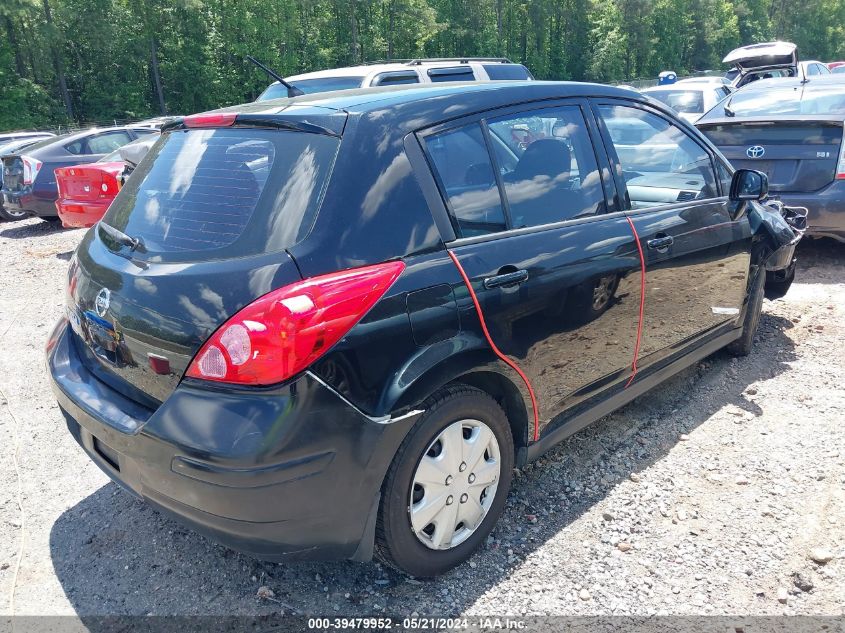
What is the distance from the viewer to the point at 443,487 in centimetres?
259

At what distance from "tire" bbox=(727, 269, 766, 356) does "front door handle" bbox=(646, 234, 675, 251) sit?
143cm

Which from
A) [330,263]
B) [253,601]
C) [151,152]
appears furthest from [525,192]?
[253,601]

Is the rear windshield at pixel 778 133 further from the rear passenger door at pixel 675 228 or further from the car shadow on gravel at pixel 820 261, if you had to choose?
the rear passenger door at pixel 675 228

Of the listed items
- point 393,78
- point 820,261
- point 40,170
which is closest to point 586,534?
point 820,261

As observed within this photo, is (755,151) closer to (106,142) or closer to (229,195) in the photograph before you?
(229,195)

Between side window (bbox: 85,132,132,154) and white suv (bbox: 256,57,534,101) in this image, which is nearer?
white suv (bbox: 256,57,534,101)

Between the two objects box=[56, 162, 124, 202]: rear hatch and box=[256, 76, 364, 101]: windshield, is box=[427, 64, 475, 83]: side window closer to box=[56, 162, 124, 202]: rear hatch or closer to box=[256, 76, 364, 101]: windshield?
box=[256, 76, 364, 101]: windshield

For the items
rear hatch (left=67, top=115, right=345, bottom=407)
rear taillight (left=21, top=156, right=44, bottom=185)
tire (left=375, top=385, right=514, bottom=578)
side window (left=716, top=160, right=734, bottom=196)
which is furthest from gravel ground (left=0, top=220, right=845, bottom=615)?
rear taillight (left=21, top=156, right=44, bottom=185)

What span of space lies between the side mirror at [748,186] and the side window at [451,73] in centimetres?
489

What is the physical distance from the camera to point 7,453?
12.3ft

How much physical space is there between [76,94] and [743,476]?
44.6 meters

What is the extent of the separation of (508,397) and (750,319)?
2.60 meters

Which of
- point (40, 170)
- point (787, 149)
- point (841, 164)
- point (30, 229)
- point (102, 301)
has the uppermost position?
point (102, 301)

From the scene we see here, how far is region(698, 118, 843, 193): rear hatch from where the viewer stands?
20.2ft
